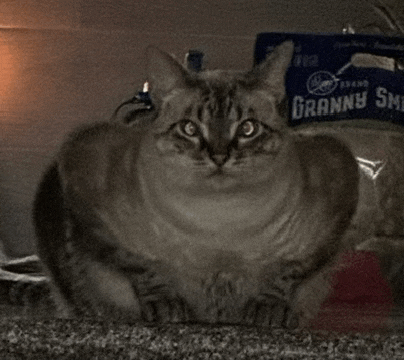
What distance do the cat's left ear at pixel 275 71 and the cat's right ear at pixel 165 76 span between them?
63mm

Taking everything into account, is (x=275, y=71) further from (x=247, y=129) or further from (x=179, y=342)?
(x=179, y=342)

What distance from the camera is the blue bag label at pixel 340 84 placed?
633mm

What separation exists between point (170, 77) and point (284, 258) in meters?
0.18

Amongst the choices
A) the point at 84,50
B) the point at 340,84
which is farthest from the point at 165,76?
the point at 84,50

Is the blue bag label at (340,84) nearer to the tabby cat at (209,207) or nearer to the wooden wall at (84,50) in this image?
the tabby cat at (209,207)

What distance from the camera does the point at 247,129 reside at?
567 millimetres

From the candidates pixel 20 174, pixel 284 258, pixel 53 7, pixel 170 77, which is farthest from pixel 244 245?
pixel 53 7

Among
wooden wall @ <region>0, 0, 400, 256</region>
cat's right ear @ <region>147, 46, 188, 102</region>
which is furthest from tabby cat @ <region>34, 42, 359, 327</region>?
wooden wall @ <region>0, 0, 400, 256</region>

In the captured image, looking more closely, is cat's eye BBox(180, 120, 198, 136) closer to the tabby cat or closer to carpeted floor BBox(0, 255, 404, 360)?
the tabby cat

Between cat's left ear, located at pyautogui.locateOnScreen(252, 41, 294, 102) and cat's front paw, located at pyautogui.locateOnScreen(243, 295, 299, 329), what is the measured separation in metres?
0.17

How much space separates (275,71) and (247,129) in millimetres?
60

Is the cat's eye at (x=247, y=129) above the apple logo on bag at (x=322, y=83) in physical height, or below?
below

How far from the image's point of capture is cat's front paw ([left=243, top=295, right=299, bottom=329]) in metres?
0.58

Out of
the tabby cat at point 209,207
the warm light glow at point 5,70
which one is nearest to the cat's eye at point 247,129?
the tabby cat at point 209,207
